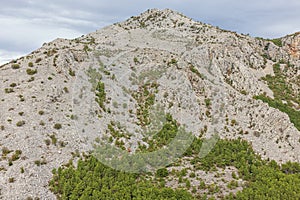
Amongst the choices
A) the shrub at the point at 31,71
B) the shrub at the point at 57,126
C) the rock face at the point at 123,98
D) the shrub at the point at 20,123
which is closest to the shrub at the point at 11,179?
the rock face at the point at 123,98

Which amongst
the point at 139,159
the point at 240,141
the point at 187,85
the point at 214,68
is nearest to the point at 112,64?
the point at 187,85

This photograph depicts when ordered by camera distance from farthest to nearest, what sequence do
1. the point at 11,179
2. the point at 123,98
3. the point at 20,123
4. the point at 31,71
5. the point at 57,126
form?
1. the point at 123,98
2. the point at 31,71
3. the point at 57,126
4. the point at 20,123
5. the point at 11,179

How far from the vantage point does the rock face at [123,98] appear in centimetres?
2852

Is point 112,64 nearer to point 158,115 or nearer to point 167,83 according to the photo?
point 167,83

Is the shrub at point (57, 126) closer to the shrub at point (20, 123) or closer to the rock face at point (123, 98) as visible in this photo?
the rock face at point (123, 98)

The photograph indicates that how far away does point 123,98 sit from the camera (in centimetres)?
4306

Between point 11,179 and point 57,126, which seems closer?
point 11,179

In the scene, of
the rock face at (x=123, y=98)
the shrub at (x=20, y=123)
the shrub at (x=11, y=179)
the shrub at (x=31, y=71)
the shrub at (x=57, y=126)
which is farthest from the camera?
the shrub at (x=31, y=71)

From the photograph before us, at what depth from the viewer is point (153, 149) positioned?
34.0 meters

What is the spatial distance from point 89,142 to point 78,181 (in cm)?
740

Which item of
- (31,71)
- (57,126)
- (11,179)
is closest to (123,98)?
(57,126)

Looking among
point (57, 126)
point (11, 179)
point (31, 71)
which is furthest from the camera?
point (31, 71)

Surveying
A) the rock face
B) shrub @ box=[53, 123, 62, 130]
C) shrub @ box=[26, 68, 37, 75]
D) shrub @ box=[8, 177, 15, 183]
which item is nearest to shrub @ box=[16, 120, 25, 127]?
the rock face

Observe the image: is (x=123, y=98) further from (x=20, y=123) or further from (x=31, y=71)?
(x=20, y=123)
